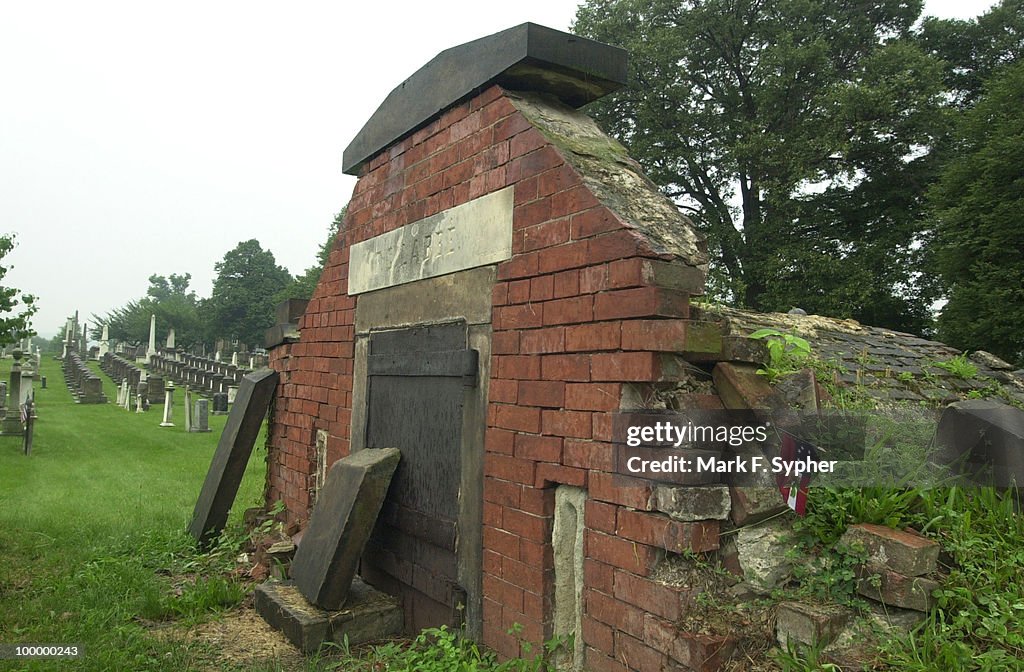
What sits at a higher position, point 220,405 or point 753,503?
point 753,503

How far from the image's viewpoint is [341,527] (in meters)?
3.88

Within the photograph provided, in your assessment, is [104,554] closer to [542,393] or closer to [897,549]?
[542,393]

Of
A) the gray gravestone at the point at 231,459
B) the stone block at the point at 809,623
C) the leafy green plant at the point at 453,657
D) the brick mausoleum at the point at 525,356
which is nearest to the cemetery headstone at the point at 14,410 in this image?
the gray gravestone at the point at 231,459

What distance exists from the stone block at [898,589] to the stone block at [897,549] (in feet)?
0.08

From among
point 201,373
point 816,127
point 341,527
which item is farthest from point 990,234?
point 201,373

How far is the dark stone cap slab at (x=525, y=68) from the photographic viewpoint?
11.8ft

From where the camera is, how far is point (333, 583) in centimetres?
→ 384

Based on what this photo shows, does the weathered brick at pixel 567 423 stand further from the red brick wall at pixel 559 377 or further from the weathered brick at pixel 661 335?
the weathered brick at pixel 661 335

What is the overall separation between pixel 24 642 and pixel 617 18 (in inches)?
824

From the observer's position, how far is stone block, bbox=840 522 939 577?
7.57ft

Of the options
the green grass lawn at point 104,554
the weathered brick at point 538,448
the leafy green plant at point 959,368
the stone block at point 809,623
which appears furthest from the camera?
the leafy green plant at point 959,368

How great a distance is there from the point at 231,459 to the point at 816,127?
16.6 m

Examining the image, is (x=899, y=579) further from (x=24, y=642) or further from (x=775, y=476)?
(x=24, y=642)

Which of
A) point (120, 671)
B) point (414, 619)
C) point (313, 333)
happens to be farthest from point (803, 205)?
point (120, 671)
